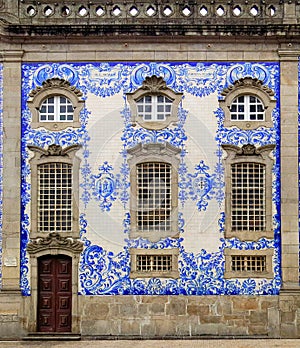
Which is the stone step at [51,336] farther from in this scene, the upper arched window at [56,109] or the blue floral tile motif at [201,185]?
the upper arched window at [56,109]

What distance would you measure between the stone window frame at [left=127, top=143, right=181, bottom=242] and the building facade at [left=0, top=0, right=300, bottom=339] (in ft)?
0.10

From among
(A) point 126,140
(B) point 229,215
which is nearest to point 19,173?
(A) point 126,140

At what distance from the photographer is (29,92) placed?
66.1 feet

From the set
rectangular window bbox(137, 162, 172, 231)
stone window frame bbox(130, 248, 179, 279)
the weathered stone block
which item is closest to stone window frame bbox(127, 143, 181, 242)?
rectangular window bbox(137, 162, 172, 231)

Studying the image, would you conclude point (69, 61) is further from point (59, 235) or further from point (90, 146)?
point (59, 235)

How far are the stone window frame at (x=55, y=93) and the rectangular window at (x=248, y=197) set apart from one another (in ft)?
14.2

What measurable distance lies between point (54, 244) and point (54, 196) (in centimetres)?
126

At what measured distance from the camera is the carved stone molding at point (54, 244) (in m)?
19.7

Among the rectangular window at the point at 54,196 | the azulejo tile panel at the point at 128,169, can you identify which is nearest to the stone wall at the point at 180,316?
the azulejo tile panel at the point at 128,169

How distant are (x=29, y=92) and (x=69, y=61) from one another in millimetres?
1327

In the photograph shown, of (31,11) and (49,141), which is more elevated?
(31,11)

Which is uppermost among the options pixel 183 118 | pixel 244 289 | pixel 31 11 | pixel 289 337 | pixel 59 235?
pixel 31 11

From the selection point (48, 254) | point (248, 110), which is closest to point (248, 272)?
point (248, 110)

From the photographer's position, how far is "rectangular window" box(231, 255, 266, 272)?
19781 millimetres
